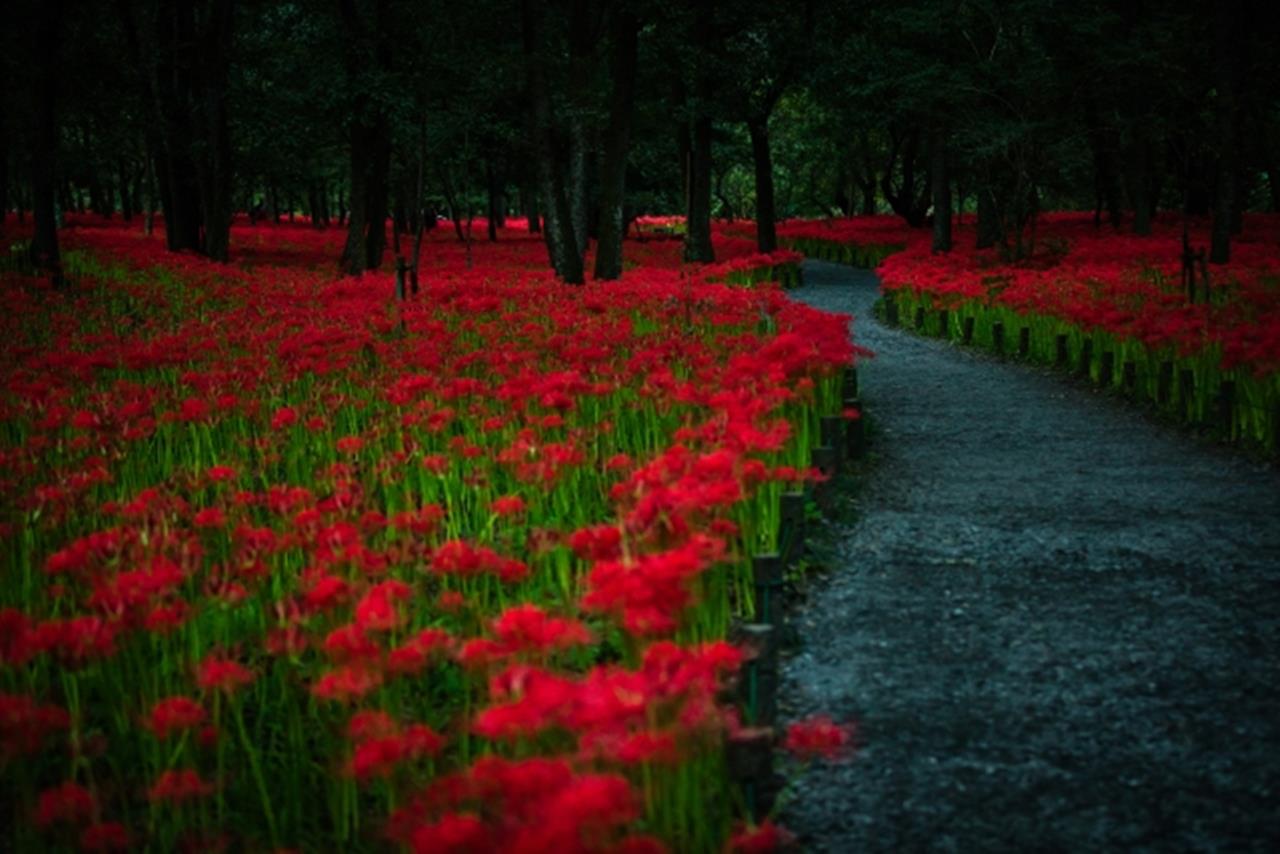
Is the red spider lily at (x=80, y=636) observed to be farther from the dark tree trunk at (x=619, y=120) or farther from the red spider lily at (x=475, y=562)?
the dark tree trunk at (x=619, y=120)

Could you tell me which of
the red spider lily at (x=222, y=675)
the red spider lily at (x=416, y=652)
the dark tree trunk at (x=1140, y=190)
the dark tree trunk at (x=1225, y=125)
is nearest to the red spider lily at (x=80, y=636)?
the red spider lily at (x=222, y=675)

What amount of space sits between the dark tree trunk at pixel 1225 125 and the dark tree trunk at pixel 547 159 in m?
12.0

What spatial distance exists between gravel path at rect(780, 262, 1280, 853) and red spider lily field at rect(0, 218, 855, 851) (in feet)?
1.55

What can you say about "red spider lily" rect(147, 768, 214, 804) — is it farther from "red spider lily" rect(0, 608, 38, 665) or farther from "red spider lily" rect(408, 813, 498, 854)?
"red spider lily" rect(408, 813, 498, 854)

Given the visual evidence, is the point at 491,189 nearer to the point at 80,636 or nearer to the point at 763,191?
the point at 763,191

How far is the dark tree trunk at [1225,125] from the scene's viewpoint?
20438 millimetres

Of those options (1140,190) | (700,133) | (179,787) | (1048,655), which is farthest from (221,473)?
(1140,190)

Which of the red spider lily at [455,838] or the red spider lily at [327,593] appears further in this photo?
the red spider lily at [327,593]

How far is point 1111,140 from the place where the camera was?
3709 centimetres

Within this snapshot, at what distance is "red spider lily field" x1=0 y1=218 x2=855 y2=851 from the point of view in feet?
9.38

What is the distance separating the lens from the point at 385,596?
3.50 metres

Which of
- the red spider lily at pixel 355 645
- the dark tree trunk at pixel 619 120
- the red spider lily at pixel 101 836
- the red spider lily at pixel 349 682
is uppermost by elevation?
the dark tree trunk at pixel 619 120

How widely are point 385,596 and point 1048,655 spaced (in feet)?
10.1

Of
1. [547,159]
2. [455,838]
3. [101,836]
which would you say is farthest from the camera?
[547,159]
